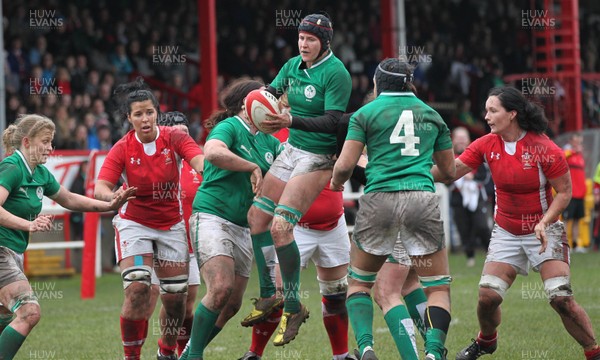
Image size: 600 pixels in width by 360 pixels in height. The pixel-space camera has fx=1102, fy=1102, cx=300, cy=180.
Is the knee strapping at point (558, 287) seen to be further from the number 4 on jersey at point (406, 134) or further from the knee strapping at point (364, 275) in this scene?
the number 4 on jersey at point (406, 134)

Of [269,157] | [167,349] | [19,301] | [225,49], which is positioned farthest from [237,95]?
[225,49]

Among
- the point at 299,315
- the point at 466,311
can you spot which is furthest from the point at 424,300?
the point at 466,311

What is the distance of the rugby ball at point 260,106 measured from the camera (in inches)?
302

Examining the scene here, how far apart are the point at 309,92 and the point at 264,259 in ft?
4.27

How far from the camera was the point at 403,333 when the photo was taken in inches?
285

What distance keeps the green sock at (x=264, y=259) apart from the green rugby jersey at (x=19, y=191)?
5.31 ft

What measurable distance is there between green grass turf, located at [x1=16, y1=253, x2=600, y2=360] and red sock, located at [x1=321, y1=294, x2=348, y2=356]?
571 mm

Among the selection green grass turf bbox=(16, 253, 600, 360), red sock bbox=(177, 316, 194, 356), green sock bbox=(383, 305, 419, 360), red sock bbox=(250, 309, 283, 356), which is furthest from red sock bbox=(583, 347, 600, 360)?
red sock bbox=(177, 316, 194, 356)

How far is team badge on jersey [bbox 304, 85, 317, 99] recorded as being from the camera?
26.0 feet

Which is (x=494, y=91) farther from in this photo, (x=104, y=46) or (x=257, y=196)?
(x=104, y=46)

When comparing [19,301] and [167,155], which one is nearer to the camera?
[19,301]

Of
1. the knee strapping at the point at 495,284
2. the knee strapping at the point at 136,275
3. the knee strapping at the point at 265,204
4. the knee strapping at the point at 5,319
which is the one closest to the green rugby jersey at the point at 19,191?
the knee strapping at the point at 5,319

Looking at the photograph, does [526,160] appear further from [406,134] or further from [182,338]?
[182,338]


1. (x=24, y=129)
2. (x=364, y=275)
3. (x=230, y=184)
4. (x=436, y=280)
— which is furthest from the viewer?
(x=230, y=184)
